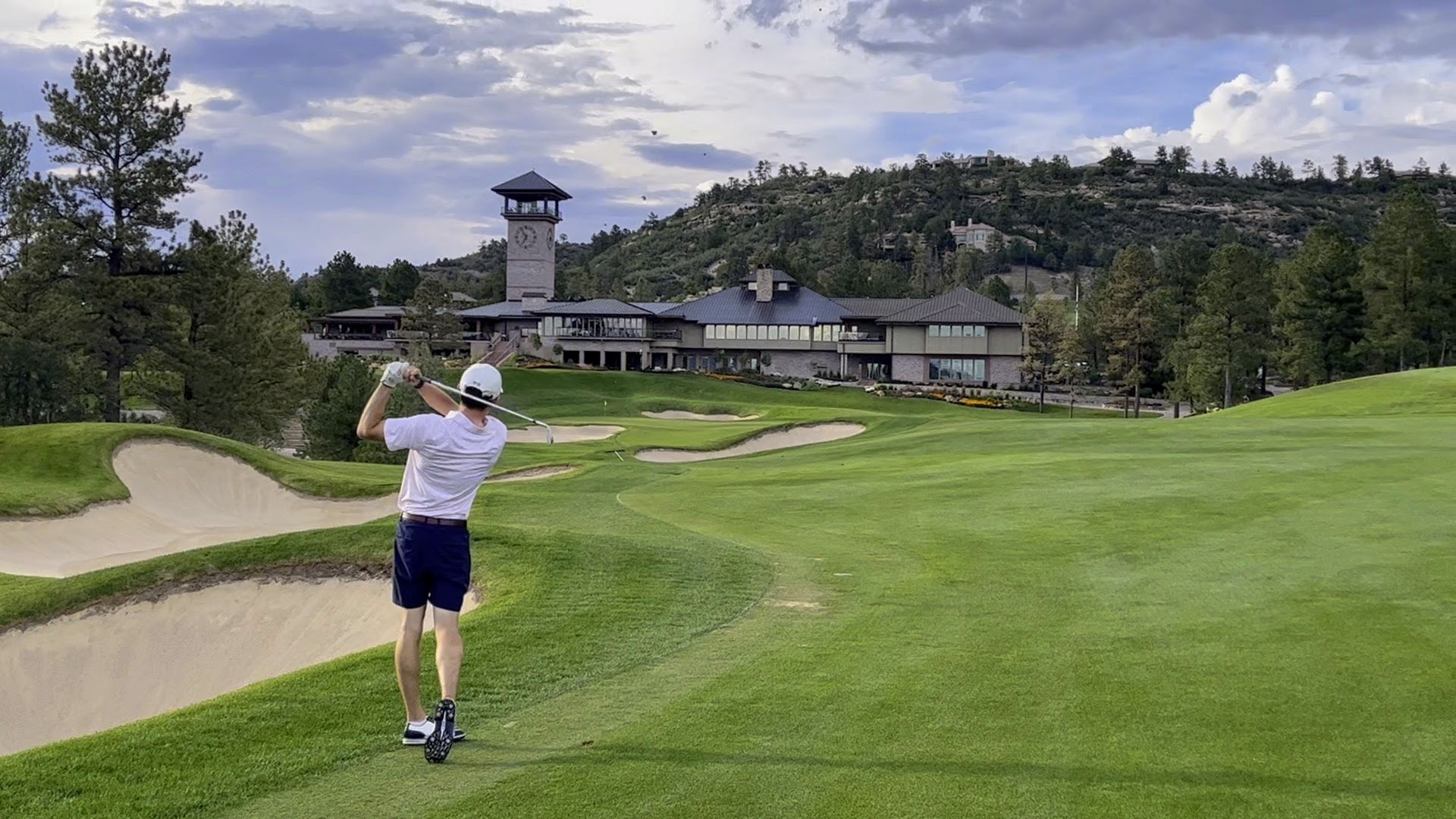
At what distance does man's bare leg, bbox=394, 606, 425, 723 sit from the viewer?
766 centimetres

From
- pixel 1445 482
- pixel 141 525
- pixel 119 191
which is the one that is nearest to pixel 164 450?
pixel 141 525

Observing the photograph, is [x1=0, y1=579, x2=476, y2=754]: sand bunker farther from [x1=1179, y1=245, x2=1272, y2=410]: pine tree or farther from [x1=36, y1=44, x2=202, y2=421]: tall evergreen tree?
[x1=1179, y1=245, x2=1272, y2=410]: pine tree

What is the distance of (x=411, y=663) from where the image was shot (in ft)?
25.4

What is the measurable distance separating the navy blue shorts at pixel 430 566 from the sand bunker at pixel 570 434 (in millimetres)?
43328

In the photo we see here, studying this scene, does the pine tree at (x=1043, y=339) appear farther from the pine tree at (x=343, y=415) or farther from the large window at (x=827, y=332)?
the pine tree at (x=343, y=415)

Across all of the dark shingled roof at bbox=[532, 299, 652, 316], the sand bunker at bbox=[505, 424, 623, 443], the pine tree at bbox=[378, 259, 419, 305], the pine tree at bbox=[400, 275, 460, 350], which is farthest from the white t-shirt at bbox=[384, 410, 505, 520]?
the pine tree at bbox=[378, 259, 419, 305]

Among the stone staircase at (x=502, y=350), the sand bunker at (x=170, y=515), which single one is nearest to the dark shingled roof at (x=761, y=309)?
the stone staircase at (x=502, y=350)

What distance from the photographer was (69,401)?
4428 cm

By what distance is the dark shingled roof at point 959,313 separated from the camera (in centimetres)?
9456

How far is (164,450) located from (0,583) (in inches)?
501

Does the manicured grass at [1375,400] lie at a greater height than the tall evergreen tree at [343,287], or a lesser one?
lesser

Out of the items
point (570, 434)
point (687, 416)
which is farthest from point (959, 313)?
point (570, 434)

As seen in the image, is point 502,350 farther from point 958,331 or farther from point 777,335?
point 958,331

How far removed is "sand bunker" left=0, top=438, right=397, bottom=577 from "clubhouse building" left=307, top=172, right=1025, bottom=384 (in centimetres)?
6886
